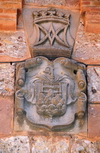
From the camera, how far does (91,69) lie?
477cm

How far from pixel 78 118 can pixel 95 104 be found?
0.83ft

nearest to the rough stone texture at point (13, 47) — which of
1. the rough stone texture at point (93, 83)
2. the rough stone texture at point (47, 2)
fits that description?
the rough stone texture at point (47, 2)

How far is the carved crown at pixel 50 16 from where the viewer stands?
198 inches

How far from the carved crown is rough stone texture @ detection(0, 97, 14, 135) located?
106cm

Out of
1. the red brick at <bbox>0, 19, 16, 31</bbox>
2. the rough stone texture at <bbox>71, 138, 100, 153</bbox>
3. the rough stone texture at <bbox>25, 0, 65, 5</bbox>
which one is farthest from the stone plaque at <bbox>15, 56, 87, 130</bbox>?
the rough stone texture at <bbox>25, 0, 65, 5</bbox>

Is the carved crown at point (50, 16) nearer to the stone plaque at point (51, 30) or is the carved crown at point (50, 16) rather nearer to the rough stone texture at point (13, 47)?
the stone plaque at point (51, 30)

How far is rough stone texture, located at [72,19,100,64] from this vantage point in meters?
4.86

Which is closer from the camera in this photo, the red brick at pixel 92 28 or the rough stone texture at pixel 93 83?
the rough stone texture at pixel 93 83

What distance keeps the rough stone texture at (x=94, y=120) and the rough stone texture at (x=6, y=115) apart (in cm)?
79

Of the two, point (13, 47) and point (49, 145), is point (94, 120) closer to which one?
point (49, 145)

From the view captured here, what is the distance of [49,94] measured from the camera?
4414 mm

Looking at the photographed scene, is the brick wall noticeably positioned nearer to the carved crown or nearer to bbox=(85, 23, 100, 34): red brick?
the carved crown

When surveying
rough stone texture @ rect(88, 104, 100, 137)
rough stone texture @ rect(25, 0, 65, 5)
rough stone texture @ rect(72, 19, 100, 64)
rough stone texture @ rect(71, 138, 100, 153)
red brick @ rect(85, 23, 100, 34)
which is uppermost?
rough stone texture @ rect(25, 0, 65, 5)

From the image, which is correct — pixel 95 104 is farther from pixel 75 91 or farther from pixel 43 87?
pixel 43 87
